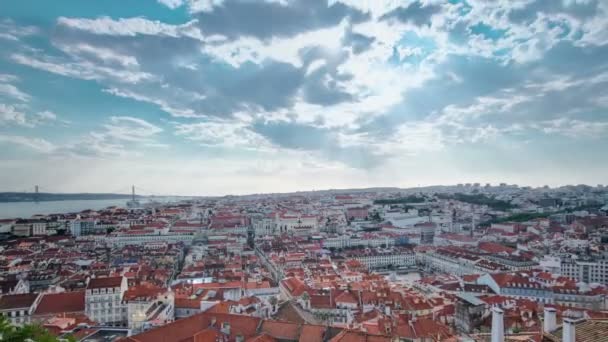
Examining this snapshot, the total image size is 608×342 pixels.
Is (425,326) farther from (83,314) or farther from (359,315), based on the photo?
(83,314)

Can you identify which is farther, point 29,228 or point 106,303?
point 29,228

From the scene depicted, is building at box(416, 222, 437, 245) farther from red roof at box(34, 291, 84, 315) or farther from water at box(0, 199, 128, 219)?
water at box(0, 199, 128, 219)

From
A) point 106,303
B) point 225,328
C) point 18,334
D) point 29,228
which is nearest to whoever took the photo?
point 18,334

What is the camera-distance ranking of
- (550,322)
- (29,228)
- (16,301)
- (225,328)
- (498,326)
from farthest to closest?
(29,228), (16,301), (225,328), (550,322), (498,326)

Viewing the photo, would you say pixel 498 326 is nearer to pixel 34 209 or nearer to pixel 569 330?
pixel 569 330

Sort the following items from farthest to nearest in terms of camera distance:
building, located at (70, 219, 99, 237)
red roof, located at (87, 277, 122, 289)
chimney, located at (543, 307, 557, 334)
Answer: building, located at (70, 219, 99, 237)
red roof, located at (87, 277, 122, 289)
chimney, located at (543, 307, 557, 334)

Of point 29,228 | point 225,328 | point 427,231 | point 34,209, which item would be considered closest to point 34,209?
point 34,209

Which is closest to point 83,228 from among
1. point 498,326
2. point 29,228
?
point 29,228

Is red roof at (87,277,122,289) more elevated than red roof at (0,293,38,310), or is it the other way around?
red roof at (87,277,122,289)

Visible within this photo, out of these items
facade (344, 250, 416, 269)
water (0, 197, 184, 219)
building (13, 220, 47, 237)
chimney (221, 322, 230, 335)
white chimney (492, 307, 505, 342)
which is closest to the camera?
white chimney (492, 307, 505, 342)

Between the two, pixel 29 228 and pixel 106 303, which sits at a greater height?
pixel 106 303

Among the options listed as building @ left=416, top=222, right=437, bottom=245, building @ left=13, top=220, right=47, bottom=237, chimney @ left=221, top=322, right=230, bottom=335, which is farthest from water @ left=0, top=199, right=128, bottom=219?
chimney @ left=221, top=322, right=230, bottom=335
